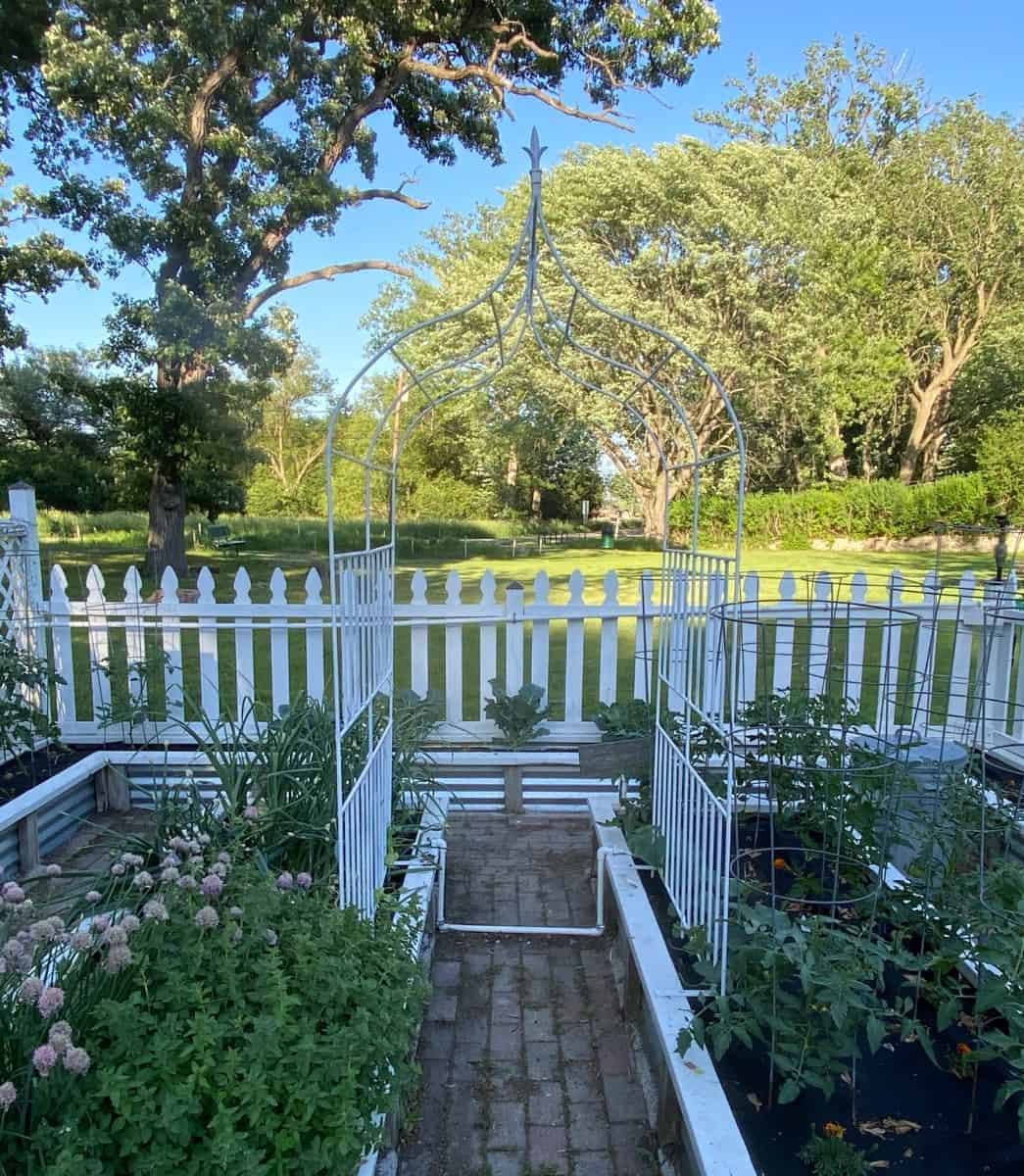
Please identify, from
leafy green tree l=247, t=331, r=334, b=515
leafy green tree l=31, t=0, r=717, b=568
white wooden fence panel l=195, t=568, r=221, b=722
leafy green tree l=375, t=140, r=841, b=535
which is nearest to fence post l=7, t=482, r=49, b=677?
white wooden fence panel l=195, t=568, r=221, b=722

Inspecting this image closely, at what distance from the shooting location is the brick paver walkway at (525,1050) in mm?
1931

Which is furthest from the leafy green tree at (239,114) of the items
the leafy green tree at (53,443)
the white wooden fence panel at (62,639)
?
the white wooden fence panel at (62,639)

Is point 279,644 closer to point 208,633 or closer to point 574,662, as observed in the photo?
point 208,633

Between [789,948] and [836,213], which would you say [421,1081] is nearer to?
[789,948]

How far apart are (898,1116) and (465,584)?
1119 centimetres

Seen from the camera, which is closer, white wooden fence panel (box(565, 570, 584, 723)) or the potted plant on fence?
the potted plant on fence

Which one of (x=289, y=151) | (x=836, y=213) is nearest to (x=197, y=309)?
(x=289, y=151)

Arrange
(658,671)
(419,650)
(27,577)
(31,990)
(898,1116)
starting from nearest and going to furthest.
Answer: (31,990) < (898,1116) < (658,671) < (27,577) < (419,650)

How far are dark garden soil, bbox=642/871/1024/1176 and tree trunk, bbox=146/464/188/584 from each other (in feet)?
37.7

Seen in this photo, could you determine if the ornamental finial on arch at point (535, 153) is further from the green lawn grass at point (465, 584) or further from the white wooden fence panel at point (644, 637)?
the green lawn grass at point (465, 584)

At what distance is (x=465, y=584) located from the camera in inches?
499

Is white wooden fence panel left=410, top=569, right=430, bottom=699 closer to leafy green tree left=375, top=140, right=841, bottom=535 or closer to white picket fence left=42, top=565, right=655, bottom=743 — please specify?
white picket fence left=42, top=565, right=655, bottom=743

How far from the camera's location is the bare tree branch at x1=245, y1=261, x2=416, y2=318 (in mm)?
11617

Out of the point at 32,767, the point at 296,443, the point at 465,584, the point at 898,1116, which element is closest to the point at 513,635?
the point at 32,767
